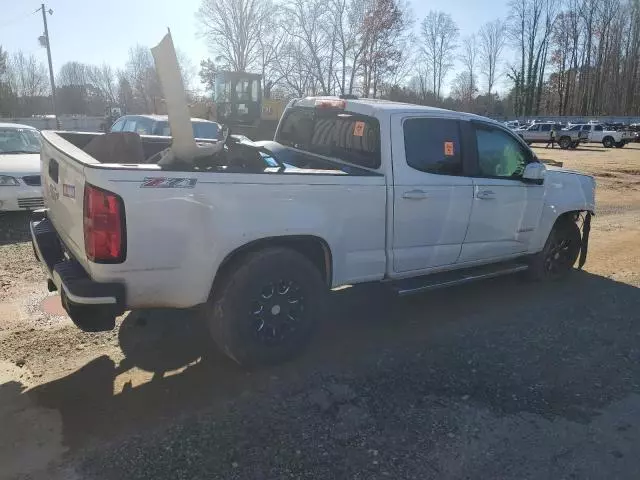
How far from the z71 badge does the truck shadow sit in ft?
4.59

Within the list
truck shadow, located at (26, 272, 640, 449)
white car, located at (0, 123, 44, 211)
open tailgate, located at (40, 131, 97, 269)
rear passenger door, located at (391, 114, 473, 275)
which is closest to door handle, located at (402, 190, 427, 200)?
rear passenger door, located at (391, 114, 473, 275)

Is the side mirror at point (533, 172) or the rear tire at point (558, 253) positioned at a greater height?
the side mirror at point (533, 172)

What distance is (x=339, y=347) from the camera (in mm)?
4281

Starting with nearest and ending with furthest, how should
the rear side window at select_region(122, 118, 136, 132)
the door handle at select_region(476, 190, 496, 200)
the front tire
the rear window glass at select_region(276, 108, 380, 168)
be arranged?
the front tire
the rear window glass at select_region(276, 108, 380, 168)
the door handle at select_region(476, 190, 496, 200)
the rear side window at select_region(122, 118, 136, 132)

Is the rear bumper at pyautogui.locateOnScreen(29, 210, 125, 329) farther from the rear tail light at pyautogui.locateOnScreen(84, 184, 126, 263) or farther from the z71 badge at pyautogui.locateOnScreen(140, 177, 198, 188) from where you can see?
the z71 badge at pyautogui.locateOnScreen(140, 177, 198, 188)

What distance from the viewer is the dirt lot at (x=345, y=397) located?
2834 millimetres

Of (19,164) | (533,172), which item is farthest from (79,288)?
(19,164)

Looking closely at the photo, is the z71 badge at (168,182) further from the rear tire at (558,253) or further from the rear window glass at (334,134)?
the rear tire at (558,253)

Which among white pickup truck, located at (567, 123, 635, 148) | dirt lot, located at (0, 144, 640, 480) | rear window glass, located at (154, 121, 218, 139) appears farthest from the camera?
white pickup truck, located at (567, 123, 635, 148)

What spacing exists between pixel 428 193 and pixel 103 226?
2597 mm

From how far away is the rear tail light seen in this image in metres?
2.98

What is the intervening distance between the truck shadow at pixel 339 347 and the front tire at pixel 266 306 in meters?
0.22

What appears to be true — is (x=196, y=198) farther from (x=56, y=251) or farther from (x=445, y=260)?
(x=445, y=260)

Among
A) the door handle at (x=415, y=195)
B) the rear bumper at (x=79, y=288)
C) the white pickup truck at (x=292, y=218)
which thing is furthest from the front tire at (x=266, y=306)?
the door handle at (x=415, y=195)
